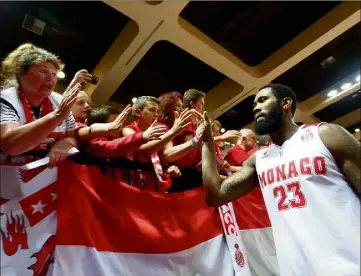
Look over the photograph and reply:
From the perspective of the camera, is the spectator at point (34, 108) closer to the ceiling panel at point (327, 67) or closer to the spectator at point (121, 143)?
the spectator at point (121, 143)

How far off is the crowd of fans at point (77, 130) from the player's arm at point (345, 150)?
0.72 meters

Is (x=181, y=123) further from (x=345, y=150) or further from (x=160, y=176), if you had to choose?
(x=345, y=150)

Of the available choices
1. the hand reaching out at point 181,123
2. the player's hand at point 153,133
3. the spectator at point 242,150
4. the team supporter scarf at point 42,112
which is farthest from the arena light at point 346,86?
the team supporter scarf at point 42,112

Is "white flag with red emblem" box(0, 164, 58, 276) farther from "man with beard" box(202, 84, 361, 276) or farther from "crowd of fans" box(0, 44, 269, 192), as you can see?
"man with beard" box(202, 84, 361, 276)

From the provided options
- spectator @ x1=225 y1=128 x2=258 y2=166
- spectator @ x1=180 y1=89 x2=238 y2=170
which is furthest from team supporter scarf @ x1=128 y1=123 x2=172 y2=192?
spectator @ x1=225 y1=128 x2=258 y2=166

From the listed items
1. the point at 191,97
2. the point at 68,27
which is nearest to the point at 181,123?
the point at 191,97

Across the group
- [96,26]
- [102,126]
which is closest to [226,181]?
[102,126]

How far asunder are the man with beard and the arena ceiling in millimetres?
2593

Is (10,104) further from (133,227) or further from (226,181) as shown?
(226,181)

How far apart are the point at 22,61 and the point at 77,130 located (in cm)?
45

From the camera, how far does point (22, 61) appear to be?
1.65 meters

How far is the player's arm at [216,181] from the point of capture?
75.8 inches

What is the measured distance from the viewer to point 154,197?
6.55 feet

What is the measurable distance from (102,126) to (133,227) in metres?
0.59
